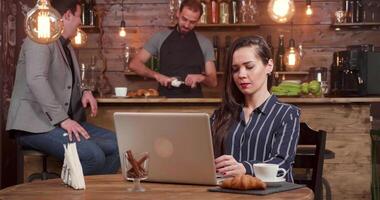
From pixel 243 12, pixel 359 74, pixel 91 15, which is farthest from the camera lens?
pixel 91 15

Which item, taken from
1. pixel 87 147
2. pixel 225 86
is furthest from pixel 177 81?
pixel 225 86

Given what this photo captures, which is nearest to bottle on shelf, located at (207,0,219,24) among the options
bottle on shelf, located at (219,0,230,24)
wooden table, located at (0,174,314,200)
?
bottle on shelf, located at (219,0,230,24)

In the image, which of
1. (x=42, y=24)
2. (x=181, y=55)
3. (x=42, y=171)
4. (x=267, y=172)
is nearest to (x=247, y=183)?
(x=267, y=172)

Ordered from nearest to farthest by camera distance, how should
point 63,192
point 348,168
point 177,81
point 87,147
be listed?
1. point 63,192
2. point 87,147
3. point 348,168
4. point 177,81

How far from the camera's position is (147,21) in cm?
741

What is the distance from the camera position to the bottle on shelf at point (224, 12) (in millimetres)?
7051

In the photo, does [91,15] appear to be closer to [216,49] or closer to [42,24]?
[216,49]

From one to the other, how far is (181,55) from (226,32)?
5.24ft

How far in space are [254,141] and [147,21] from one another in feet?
16.7

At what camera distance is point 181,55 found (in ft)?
19.2

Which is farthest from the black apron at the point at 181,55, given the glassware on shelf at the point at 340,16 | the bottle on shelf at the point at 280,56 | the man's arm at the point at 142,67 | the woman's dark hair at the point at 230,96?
the woman's dark hair at the point at 230,96

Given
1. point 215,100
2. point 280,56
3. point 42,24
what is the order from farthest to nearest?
1. point 280,56
2. point 215,100
3. point 42,24

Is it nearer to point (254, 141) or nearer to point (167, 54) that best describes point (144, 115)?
point (254, 141)

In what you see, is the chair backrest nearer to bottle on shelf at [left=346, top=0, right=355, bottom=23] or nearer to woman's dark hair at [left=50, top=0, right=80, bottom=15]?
woman's dark hair at [left=50, top=0, right=80, bottom=15]
